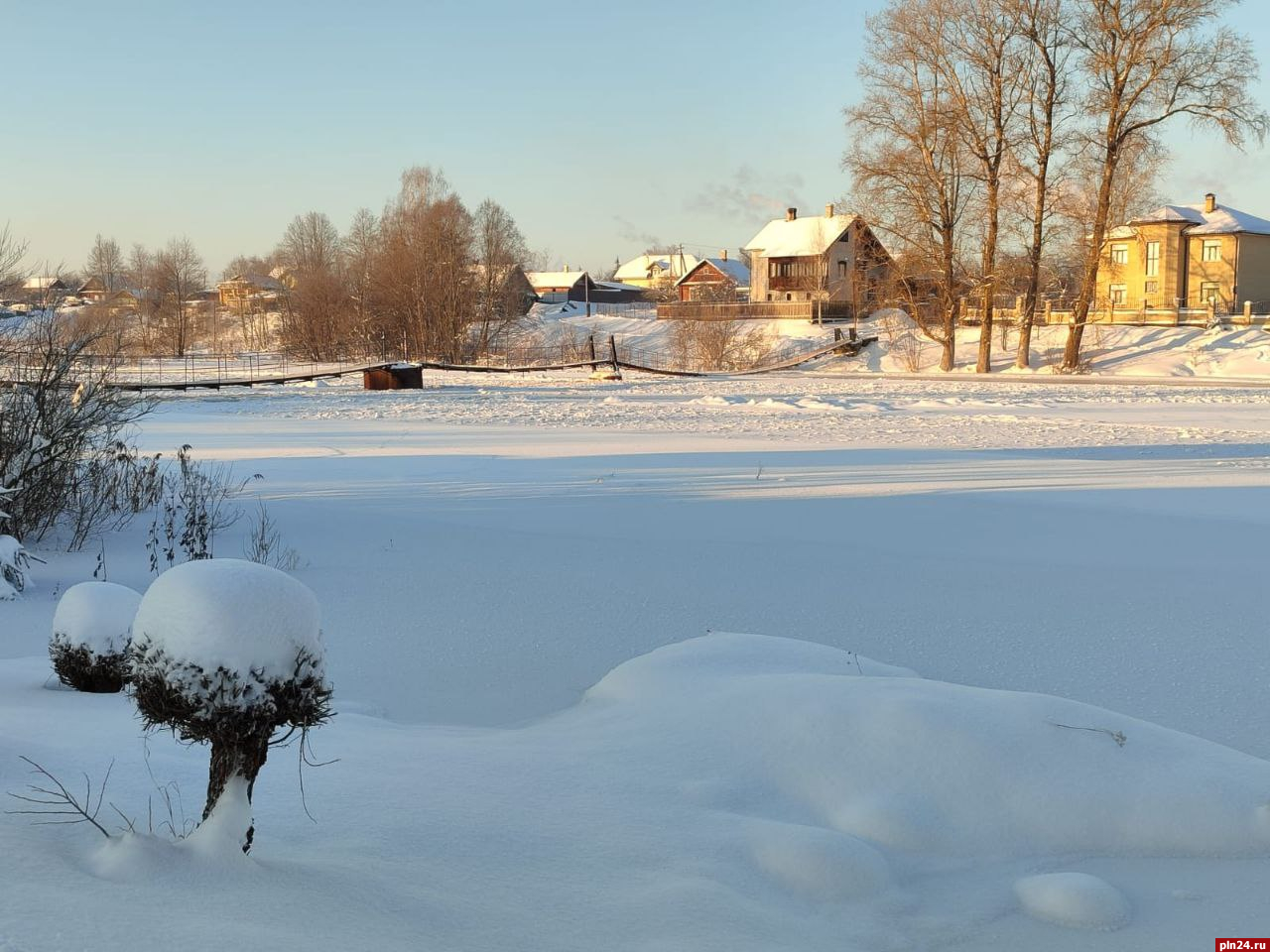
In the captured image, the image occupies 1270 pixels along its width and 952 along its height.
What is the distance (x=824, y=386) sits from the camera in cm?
3403

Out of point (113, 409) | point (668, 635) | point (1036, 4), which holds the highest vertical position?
point (1036, 4)

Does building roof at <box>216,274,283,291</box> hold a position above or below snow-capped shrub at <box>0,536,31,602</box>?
above

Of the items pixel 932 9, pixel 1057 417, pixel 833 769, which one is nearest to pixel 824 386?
pixel 1057 417

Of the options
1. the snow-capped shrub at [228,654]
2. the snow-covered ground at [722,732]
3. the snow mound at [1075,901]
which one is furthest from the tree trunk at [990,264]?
the snow-capped shrub at [228,654]

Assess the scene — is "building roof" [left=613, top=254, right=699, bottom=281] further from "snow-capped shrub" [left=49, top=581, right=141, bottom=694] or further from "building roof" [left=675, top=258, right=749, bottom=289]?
"snow-capped shrub" [left=49, top=581, right=141, bottom=694]

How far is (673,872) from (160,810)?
1621mm

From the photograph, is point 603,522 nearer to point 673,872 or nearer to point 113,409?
point 113,409

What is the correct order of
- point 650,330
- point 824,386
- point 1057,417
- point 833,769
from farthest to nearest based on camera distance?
point 650,330 → point 824,386 → point 1057,417 → point 833,769

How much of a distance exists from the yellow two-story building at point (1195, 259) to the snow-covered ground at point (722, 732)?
4675 centimetres

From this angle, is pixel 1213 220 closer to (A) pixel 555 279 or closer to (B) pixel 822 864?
(B) pixel 822 864

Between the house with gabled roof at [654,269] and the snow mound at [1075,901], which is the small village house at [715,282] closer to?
the house with gabled roof at [654,269]

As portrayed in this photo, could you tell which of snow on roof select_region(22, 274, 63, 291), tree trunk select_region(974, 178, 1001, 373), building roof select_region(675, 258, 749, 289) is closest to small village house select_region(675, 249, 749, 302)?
building roof select_region(675, 258, 749, 289)

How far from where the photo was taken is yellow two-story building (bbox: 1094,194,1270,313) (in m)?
54.5

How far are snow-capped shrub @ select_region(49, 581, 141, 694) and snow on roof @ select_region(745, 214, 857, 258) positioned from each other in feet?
222
